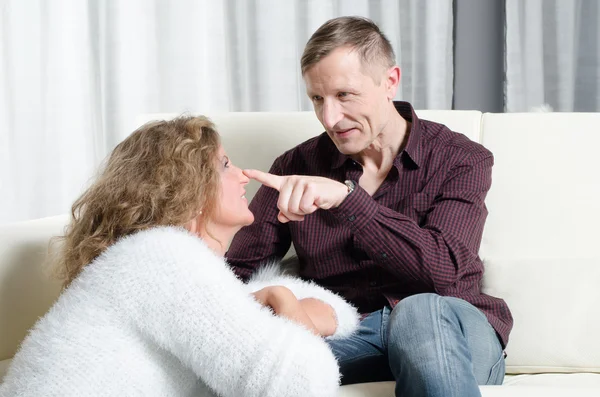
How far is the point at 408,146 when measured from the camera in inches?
72.1

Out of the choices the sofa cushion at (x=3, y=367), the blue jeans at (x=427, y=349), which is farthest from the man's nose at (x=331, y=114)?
the sofa cushion at (x=3, y=367)

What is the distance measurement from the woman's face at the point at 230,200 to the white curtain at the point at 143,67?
5.76 ft

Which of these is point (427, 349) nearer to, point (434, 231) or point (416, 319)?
point (416, 319)

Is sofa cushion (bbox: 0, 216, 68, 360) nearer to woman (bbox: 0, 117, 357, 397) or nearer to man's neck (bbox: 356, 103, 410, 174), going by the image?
woman (bbox: 0, 117, 357, 397)

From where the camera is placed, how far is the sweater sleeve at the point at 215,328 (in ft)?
3.82

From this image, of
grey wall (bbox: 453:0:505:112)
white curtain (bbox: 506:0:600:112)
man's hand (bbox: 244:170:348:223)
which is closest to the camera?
man's hand (bbox: 244:170:348:223)

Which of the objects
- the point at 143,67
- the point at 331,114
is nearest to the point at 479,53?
the point at 143,67

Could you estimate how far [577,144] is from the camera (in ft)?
6.47

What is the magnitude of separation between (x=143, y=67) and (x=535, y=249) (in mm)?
1966

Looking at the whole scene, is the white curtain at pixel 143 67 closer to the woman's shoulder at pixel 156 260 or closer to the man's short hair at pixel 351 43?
the man's short hair at pixel 351 43

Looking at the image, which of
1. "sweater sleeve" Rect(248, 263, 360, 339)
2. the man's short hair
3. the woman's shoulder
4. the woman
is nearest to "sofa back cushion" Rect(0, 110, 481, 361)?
the man's short hair

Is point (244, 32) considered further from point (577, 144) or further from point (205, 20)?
point (577, 144)

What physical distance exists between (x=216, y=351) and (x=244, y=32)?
7.61ft

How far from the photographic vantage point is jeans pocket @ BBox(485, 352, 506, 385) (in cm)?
158
